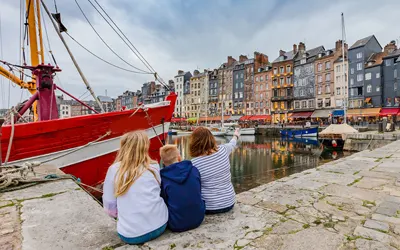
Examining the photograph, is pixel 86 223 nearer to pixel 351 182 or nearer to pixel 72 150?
pixel 72 150

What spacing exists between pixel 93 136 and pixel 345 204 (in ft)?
18.9

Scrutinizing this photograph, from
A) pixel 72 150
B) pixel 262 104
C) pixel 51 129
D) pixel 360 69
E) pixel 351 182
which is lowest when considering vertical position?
pixel 351 182

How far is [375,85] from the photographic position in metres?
38.4

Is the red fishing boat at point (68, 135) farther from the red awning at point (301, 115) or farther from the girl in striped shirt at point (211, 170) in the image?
the red awning at point (301, 115)

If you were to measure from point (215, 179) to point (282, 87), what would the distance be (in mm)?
53761

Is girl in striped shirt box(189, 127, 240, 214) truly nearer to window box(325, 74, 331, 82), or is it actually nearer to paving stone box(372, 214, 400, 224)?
paving stone box(372, 214, 400, 224)

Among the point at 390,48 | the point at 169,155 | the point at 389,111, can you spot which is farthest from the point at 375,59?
the point at 169,155

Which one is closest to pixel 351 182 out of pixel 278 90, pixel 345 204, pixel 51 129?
pixel 345 204

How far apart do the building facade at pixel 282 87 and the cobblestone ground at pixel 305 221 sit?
48.9 m

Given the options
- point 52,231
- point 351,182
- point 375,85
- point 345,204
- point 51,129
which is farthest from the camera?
point 375,85

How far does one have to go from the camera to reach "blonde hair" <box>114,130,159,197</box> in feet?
7.13

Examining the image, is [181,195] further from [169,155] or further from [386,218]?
[386,218]

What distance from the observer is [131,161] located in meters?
2.26

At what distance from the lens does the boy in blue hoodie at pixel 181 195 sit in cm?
236
